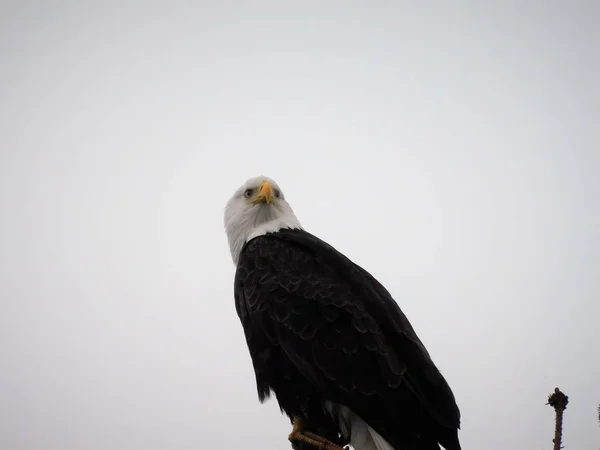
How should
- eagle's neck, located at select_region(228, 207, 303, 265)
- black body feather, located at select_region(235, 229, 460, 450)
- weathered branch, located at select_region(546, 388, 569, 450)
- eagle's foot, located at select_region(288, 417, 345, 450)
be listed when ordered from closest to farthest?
weathered branch, located at select_region(546, 388, 569, 450) → eagle's foot, located at select_region(288, 417, 345, 450) → black body feather, located at select_region(235, 229, 460, 450) → eagle's neck, located at select_region(228, 207, 303, 265)

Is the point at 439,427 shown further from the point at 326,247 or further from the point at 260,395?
the point at 326,247

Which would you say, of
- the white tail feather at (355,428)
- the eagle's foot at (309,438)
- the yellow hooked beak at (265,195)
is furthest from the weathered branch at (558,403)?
the yellow hooked beak at (265,195)

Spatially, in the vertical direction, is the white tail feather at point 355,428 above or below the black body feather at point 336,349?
below

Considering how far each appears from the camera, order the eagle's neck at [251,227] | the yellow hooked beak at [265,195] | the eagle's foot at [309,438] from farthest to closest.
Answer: the yellow hooked beak at [265,195]
the eagle's neck at [251,227]
the eagle's foot at [309,438]

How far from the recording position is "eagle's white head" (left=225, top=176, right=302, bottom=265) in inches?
217

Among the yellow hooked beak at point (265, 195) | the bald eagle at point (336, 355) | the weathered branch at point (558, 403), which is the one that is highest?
the yellow hooked beak at point (265, 195)

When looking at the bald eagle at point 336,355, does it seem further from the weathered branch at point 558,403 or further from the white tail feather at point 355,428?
the weathered branch at point 558,403

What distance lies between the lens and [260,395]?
13.5ft

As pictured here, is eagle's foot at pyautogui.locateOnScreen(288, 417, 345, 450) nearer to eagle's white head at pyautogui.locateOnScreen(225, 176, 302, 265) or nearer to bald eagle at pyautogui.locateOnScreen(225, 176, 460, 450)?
bald eagle at pyautogui.locateOnScreen(225, 176, 460, 450)

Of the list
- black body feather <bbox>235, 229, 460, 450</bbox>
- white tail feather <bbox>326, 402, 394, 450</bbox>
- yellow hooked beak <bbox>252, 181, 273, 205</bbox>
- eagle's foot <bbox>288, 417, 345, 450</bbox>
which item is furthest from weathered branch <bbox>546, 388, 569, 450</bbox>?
yellow hooked beak <bbox>252, 181, 273, 205</bbox>

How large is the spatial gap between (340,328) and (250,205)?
7.02ft

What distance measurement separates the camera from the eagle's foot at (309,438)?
3432 mm

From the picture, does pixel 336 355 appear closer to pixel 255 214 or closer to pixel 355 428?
pixel 355 428

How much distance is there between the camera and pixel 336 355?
3.85 m
